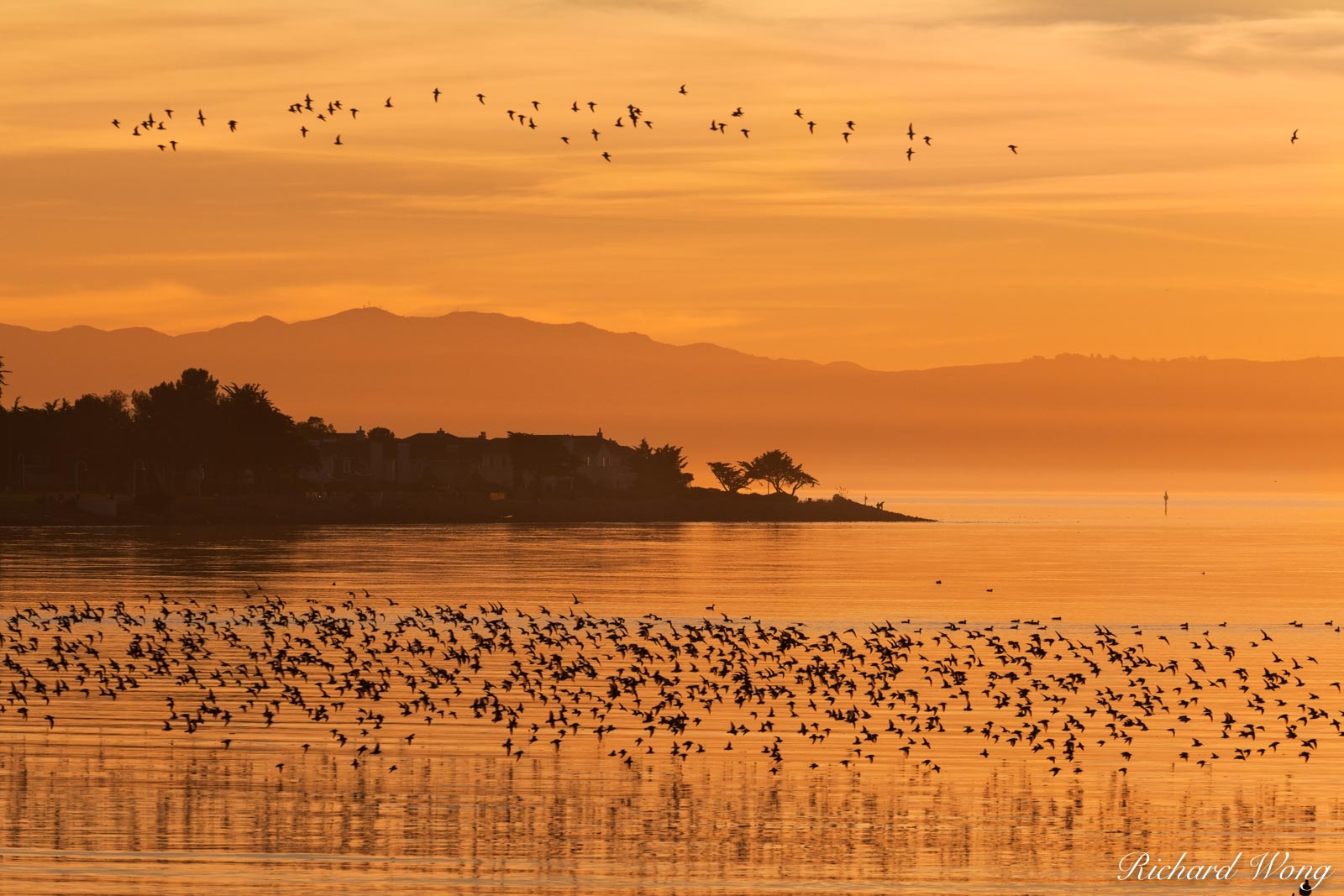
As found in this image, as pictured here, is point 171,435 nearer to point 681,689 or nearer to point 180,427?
point 180,427

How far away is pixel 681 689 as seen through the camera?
45438 mm

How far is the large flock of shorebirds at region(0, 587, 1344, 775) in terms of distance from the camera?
120ft

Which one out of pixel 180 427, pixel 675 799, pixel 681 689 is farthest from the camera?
pixel 180 427

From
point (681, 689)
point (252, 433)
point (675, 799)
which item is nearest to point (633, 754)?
point (675, 799)

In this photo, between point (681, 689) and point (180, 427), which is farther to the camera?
point (180, 427)

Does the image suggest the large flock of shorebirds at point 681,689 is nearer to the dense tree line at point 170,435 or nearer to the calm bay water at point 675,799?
the calm bay water at point 675,799

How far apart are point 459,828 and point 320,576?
212 feet

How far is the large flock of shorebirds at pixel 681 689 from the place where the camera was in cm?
3656

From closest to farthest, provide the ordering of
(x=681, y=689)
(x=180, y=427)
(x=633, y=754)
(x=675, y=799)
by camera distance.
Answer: (x=675, y=799) → (x=633, y=754) → (x=681, y=689) → (x=180, y=427)

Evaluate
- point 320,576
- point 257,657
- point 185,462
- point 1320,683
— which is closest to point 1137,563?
point 320,576

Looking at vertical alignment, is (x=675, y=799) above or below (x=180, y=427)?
below

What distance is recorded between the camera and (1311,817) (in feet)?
96.4

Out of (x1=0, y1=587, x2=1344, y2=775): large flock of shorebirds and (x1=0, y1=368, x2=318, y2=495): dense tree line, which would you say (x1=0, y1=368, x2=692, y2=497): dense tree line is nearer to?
(x1=0, y1=368, x2=318, y2=495): dense tree line

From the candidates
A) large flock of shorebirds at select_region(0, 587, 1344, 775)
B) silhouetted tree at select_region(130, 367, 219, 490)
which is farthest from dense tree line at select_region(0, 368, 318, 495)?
large flock of shorebirds at select_region(0, 587, 1344, 775)
